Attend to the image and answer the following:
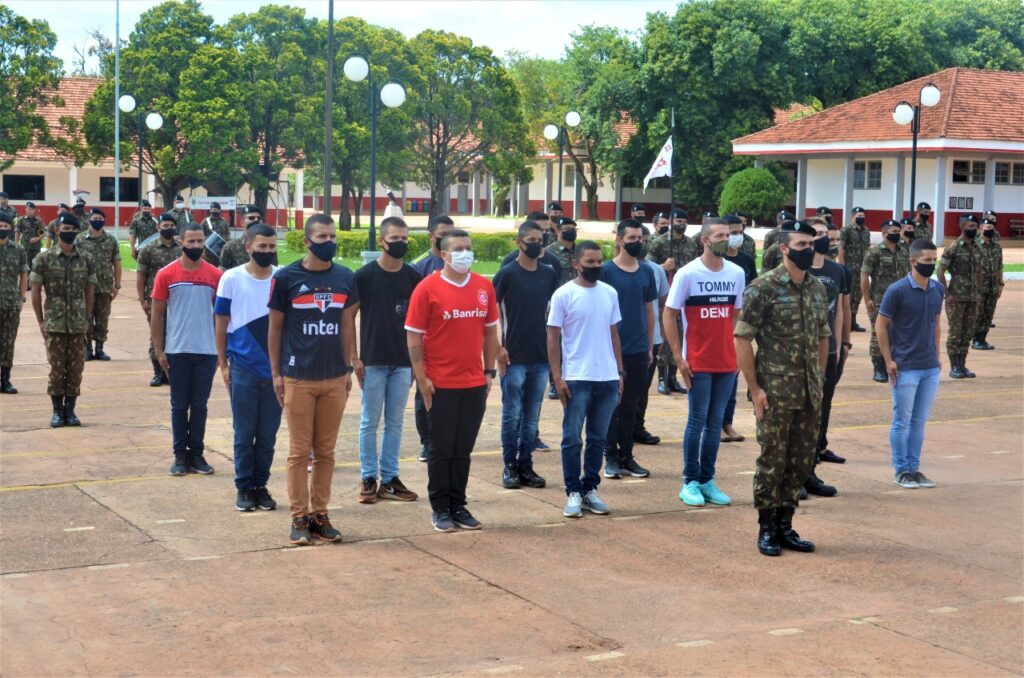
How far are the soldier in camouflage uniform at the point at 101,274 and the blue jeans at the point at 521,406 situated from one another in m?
8.53

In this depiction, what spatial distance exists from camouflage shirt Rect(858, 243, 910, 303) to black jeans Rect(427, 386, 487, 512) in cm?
913

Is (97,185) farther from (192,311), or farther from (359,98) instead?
(192,311)

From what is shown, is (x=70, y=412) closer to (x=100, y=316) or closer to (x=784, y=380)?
(x=100, y=316)

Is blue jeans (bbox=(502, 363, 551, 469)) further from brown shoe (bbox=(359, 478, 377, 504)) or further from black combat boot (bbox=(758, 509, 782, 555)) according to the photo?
black combat boot (bbox=(758, 509, 782, 555))

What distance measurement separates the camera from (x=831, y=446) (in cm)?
1230

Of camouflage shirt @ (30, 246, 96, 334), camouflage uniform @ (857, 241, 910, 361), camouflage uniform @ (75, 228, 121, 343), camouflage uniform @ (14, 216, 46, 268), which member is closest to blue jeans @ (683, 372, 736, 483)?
camouflage shirt @ (30, 246, 96, 334)

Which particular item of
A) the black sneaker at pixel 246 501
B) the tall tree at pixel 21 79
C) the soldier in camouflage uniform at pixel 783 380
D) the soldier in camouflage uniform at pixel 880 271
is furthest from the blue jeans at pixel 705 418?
the tall tree at pixel 21 79

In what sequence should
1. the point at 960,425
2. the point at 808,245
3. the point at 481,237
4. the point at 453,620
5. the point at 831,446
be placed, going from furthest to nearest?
the point at 481,237 < the point at 960,425 < the point at 831,446 < the point at 808,245 < the point at 453,620

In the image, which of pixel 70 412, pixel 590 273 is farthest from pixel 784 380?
pixel 70 412

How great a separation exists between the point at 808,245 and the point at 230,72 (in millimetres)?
46130

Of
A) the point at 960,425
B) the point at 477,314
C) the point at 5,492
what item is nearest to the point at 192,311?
the point at 5,492

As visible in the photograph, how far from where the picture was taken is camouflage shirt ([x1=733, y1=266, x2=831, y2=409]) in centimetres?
845

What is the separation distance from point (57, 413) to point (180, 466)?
9.32ft

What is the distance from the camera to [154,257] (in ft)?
49.3
